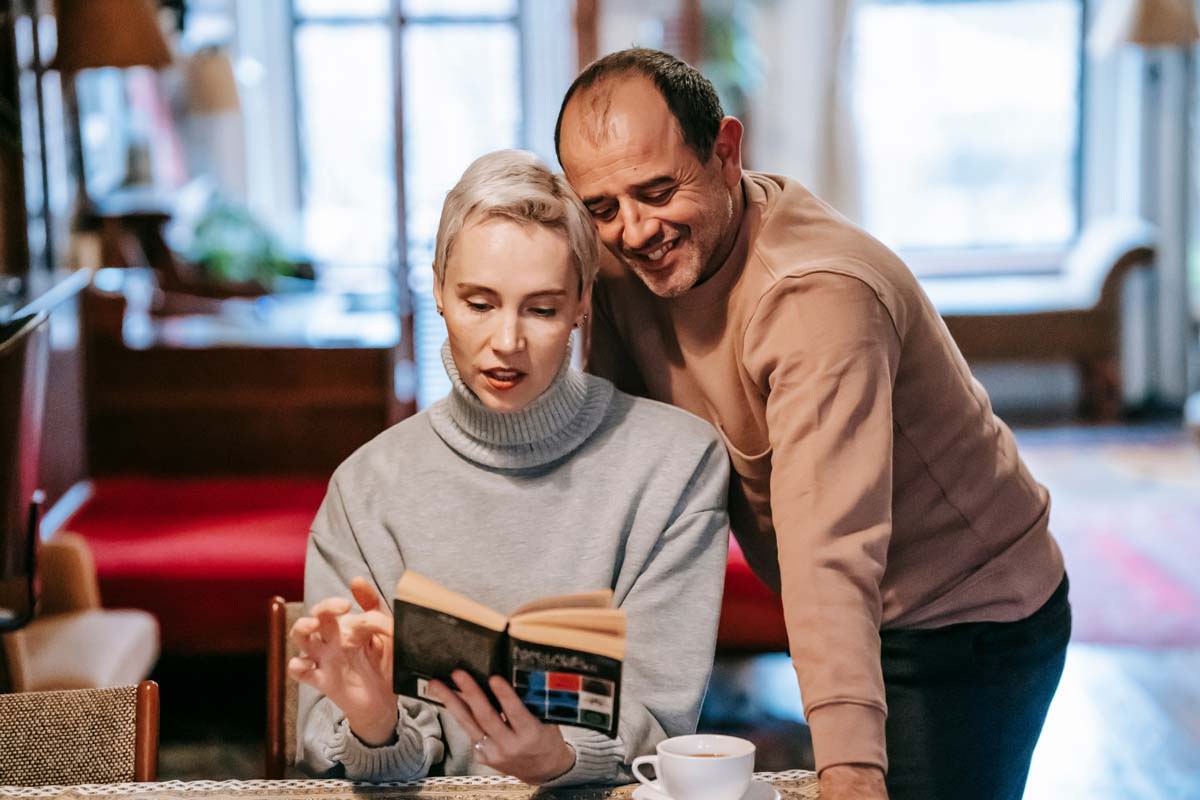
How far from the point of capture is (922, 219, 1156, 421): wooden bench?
6.92m

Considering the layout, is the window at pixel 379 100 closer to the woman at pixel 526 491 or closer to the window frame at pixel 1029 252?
the window frame at pixel 1029 252

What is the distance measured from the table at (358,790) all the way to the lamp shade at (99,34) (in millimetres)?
3078

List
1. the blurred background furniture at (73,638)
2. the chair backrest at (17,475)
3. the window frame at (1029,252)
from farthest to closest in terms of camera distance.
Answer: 1. the window frame at (1029,252)
2. the blurred background furniture at (73,638)
3. the chair backrest at (17,475)

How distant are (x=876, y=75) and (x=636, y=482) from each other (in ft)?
22.1

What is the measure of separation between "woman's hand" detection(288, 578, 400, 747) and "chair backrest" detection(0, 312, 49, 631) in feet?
4.41

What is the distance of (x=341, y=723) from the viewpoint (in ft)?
4.92

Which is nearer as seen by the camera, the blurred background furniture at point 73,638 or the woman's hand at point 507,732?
the woman's hand at point 507,732

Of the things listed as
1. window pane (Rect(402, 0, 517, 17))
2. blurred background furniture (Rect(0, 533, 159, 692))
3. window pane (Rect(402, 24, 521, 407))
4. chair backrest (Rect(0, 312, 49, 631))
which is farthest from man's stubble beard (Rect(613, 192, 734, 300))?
window pane (Rect(402, 0, 517, 17))

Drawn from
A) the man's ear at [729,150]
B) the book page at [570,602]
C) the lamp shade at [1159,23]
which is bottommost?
the book page at [570,602]

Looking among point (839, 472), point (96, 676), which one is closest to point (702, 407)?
point (839, 472)

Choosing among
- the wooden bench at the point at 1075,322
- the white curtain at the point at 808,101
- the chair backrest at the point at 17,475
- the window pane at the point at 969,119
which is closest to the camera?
the chair backrest at the point at 17,475

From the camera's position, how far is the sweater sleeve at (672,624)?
156cm

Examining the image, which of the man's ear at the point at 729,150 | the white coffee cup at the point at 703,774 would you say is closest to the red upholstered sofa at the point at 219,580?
the man's ear at the point at 729,150

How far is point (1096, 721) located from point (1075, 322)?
368 cm
